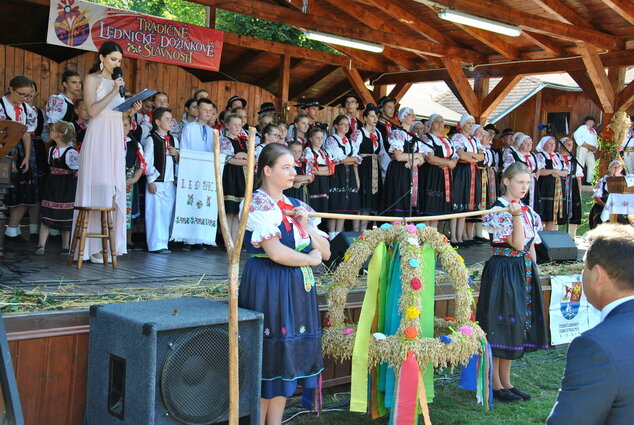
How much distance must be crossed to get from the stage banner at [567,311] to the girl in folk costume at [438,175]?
2.25m

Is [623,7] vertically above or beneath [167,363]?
above

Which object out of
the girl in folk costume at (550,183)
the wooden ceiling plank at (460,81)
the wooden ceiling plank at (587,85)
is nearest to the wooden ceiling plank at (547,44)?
the wooden ceiling plank at (587,85)

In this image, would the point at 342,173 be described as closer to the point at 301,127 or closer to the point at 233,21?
the point at 301,127

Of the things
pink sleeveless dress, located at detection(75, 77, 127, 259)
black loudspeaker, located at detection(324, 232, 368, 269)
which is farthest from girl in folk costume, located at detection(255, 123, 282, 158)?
pink sleeveless dress, located at detection(75, 77, 127, 259)

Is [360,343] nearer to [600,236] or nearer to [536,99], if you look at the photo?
[600,236]

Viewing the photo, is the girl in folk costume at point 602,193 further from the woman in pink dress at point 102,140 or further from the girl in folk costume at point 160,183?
the woman in pink dress at point 102,140

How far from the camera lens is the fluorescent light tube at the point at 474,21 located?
8.17 m

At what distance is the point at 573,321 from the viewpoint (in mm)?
6422

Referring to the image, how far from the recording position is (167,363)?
9.41ft

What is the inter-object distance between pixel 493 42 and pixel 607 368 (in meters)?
9.29

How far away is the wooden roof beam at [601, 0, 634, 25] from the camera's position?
8.54 meters

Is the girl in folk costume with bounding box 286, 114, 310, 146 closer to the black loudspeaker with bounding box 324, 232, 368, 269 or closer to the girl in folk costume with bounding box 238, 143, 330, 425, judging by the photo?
the black loudspeaker with bounding box 324, 232, 368, 269

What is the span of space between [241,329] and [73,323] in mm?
882

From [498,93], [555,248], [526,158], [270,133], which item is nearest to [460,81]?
[498,93]
